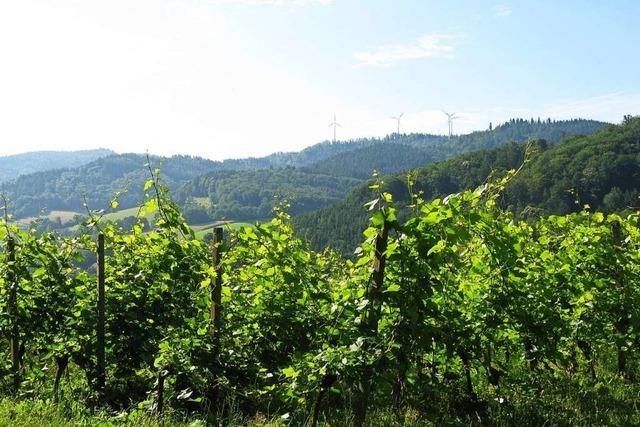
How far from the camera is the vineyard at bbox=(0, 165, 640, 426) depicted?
5.03 metres

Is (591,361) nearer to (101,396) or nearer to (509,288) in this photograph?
(509,288)

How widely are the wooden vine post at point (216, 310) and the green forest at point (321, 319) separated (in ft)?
0.08

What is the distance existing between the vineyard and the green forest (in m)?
0.03

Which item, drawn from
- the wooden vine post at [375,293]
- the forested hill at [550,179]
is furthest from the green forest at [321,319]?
the forested hill at [550,179]

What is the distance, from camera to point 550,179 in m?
141

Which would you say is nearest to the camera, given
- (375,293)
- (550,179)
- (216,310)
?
(375,293)

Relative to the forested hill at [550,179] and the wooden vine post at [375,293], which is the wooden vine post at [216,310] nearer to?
the wooden vine post at [375,293]

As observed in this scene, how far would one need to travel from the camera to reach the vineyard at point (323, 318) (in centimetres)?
503

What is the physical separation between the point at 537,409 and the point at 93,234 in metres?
7.27

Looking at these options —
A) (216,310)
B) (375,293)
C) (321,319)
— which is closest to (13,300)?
(216,310)

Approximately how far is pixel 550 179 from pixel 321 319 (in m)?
149

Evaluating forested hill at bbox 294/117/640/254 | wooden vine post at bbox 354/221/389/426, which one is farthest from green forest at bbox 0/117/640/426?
forested hill at bbox 294/117/640/254

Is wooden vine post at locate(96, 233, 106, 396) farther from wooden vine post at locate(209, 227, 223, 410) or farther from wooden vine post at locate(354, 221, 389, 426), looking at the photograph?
wooden vine post at locate(354, 221, 389, 426)

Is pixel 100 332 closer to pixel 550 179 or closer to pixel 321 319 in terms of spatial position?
pixel 321 319
